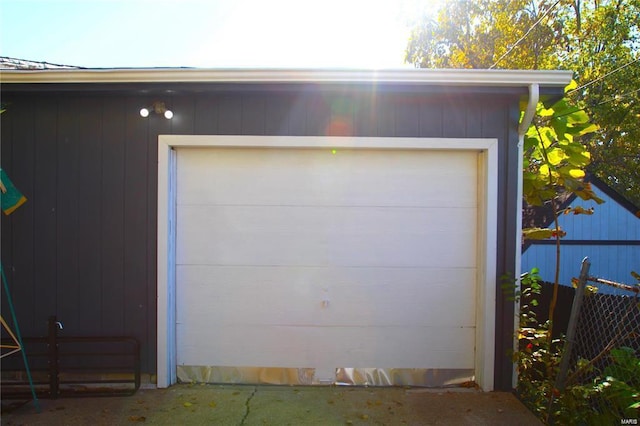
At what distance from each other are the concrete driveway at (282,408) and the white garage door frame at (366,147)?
29 centimetres

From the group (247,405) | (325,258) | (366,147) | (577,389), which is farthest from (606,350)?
(247,405)

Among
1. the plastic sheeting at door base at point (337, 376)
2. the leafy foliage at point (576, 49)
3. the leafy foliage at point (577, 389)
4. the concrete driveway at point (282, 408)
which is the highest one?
the leafy foliage at point (576, 49)

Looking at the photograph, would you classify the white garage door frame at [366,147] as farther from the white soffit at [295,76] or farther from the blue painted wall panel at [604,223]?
the blue painted wall panel at [604,223]

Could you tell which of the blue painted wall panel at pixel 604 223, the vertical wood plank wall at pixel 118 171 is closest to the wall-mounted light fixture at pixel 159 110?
the vertical wood plank wall at pixel 118 171

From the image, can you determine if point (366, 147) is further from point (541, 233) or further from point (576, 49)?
point (576, 49)

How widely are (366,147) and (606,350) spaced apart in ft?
7.46

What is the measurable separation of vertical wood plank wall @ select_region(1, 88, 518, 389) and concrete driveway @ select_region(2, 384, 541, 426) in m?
0.37

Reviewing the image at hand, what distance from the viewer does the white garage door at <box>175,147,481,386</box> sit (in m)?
3.84

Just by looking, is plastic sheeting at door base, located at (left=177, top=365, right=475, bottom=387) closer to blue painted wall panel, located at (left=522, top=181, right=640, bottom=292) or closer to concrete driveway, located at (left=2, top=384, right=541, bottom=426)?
concrete driveway, located at (left=2, top=384, right=541, bottom=426)

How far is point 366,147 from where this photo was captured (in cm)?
374

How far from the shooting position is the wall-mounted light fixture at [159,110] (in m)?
3.69

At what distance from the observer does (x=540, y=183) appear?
3.94 meters

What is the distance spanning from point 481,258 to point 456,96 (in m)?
1.39

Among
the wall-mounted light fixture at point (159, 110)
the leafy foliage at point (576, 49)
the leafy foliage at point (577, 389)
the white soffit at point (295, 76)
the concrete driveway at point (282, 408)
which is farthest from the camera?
the leafy foliage at point (576, 49)
